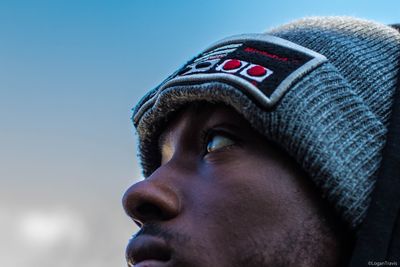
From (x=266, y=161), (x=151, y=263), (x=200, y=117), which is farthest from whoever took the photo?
(x=200, y=117)

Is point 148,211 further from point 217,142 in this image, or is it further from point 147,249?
point 217,142

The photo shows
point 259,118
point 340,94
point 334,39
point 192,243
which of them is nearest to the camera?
point 192,243

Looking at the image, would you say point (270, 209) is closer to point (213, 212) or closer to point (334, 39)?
point (213, 212)

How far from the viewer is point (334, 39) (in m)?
2.02

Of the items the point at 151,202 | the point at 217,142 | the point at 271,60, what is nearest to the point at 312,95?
the point at 271,60

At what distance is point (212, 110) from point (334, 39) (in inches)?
17.5

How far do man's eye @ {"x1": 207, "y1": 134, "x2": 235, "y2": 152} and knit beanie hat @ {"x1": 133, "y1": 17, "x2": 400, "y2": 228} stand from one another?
9 centimetres

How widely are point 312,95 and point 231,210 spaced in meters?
0.37

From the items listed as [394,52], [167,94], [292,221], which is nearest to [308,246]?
[292,221]

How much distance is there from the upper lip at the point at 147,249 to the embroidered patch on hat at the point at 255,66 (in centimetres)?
43

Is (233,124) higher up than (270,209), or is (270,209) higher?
(233,124)

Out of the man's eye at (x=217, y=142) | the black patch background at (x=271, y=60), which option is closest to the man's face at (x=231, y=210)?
the man's eye at (x=217, y=142)

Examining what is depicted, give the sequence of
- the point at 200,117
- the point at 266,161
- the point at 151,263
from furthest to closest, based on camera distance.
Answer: the point at 200,117
the point at 266,161
the point at 151,263

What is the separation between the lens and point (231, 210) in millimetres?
1687
